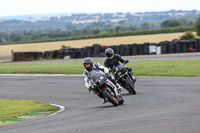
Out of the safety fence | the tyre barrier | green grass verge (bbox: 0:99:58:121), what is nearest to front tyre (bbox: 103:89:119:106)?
green grass verge (bbox: 0:99:58:121)

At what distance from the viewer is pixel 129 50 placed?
38.1 m

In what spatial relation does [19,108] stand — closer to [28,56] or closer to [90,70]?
[90,70]

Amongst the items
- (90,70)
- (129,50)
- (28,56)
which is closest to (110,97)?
(90,70)

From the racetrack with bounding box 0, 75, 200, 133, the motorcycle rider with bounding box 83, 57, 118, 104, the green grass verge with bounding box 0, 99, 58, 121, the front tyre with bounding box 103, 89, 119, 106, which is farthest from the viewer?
the green grass verge with bounding box 0, 99, 58, 121

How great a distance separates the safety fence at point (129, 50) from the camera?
35469 mm

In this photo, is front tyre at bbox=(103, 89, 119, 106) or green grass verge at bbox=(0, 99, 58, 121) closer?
front tyre at bbox=(103, 89, 119, 106)

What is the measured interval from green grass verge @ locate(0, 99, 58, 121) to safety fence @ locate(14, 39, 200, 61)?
73.2 ft

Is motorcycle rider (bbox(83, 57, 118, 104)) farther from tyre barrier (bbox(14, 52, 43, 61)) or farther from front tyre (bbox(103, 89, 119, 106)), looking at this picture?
tyre barrier (bbox(14, 52, 43, 61))

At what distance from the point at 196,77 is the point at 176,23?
110m

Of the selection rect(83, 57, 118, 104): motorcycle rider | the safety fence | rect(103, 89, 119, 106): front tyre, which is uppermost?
rect(83, 57, 118, 104): motorcycle rider

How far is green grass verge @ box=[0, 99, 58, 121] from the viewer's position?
12.5 meters

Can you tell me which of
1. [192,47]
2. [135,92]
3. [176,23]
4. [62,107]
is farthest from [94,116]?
[176,23]

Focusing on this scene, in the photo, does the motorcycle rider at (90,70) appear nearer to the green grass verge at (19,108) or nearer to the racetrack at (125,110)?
the racetrack at (125,110)

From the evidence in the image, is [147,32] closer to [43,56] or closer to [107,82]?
[43,56]
